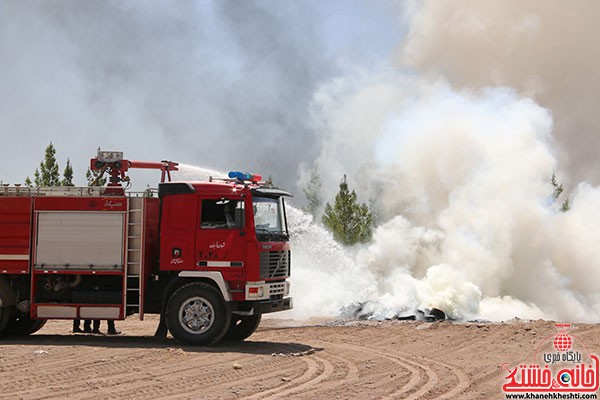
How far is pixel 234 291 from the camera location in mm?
16688

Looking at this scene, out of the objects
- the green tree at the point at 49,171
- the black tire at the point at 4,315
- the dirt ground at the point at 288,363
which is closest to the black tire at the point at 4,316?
the black tire at the point at 4,315

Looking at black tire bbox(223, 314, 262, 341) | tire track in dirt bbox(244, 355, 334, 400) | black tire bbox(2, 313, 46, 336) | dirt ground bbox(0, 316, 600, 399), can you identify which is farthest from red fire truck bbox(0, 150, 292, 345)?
tire track in dirt bbox(244, 355, 334, 400)

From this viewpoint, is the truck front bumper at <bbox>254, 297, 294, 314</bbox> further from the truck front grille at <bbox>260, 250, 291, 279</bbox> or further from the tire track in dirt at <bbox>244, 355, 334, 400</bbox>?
the tire track in dirt at <bbox>244, 355, 334, 400</bbox>

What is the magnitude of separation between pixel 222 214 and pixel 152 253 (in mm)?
1953

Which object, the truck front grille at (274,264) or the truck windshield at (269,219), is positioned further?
the truck windshield at (269,219)

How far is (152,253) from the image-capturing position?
17484 mm

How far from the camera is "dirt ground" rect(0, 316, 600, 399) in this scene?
11.6 m

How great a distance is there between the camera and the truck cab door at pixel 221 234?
16.7 m

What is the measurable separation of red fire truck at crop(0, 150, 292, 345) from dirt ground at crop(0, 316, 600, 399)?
0.85 metres

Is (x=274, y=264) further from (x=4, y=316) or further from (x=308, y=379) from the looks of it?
(x=4, y=316)

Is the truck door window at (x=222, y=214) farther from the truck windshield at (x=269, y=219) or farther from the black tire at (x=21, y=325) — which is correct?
the black tire at (x=21, y=325)

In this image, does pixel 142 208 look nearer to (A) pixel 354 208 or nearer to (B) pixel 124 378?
(B) pixel 124 378

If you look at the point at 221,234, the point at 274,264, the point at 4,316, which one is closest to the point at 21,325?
the point at 4,316

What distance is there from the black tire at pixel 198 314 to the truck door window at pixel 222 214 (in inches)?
53.3
